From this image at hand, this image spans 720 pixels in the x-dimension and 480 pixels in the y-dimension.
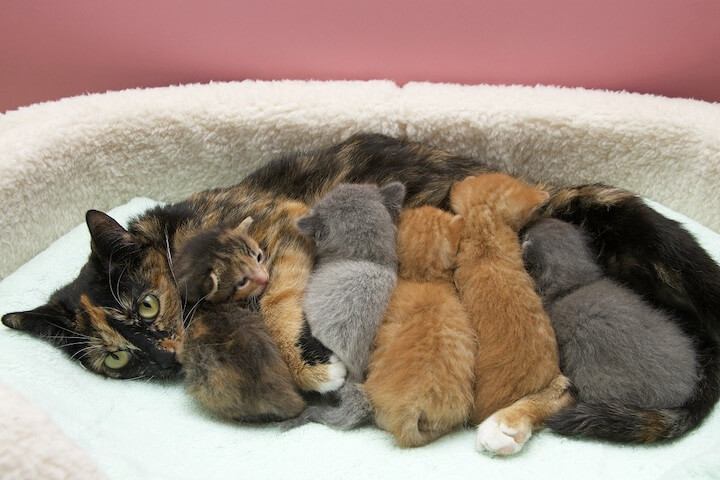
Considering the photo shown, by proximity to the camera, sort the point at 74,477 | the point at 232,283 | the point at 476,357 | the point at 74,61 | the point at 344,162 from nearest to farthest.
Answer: the point at 74,477
the point at 476,357
the point at 232,283
the point at 344,162
the point at 74,61

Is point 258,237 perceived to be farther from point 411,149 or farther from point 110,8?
point 110,8

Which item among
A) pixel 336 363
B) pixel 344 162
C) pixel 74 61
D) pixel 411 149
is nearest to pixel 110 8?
pixel 74 61

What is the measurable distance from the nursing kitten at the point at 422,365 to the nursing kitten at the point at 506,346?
43mm

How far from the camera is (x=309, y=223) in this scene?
5.82ft

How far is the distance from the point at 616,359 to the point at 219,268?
1.05m

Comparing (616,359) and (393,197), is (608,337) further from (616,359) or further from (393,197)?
(393,197)

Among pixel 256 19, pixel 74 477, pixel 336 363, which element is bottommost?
pixel 336 363

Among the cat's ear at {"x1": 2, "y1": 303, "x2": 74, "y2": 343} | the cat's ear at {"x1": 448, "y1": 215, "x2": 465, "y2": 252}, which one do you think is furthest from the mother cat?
the cat's ear at {"x1": 448, "y1": 215, "x2": 465, "y2": 252}

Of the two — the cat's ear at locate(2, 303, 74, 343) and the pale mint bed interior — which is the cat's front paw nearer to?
the pale mint bed interior

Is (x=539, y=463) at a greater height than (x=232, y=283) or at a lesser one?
lesser

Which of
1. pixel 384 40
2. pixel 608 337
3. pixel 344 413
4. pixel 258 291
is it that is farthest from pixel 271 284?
pixel 384 40

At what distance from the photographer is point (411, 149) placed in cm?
209

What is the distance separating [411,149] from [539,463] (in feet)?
3.59

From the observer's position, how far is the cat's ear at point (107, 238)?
1674 millimetres
